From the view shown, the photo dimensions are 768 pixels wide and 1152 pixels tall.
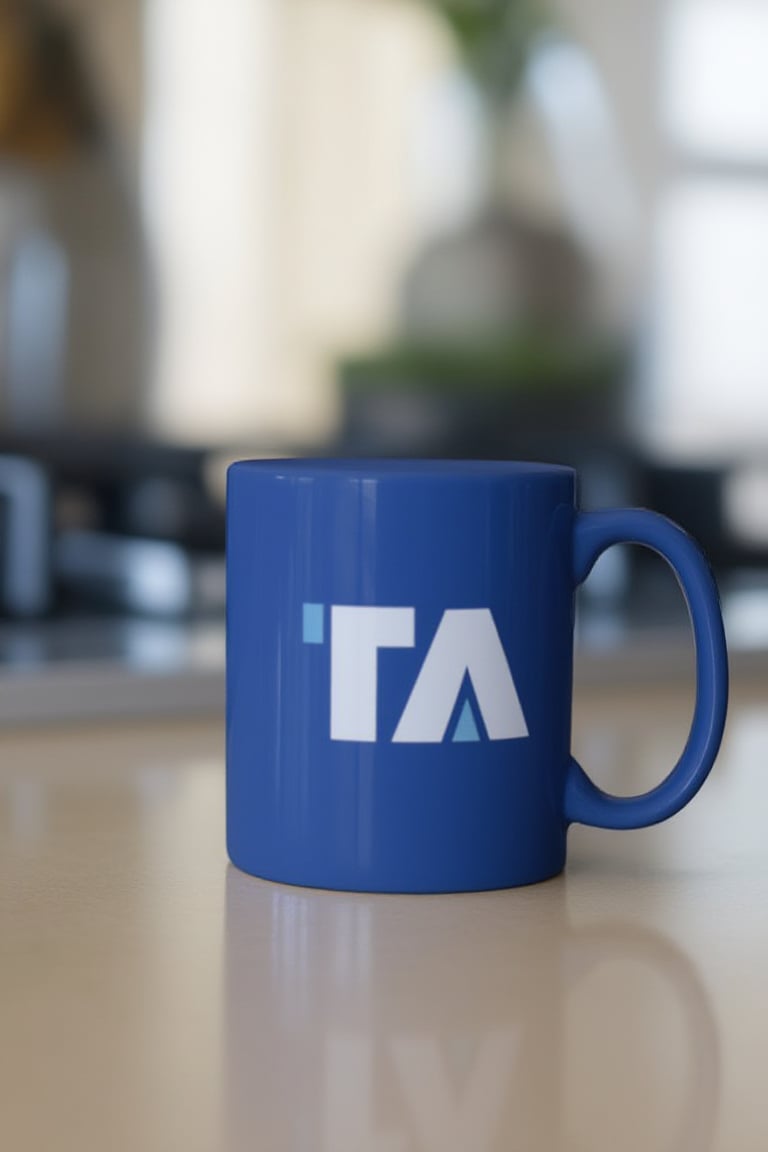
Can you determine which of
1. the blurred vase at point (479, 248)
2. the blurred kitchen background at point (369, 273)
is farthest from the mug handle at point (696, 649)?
the blurred vase at point (479, 248)

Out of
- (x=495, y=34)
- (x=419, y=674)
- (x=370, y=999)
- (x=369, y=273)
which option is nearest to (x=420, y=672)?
(x=419, y=674)

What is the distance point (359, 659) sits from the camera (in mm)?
519

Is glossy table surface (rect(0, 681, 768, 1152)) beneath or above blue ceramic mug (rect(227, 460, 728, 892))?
beneath

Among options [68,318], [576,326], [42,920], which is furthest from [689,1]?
[42,920]

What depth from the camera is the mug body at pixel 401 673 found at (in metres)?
0.52

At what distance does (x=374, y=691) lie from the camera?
20.4 inches

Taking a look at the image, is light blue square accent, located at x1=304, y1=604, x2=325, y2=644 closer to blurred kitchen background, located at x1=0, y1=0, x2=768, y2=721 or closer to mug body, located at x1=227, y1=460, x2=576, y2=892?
mug body, located at x1=227, y1=460, x2=576, y2=892

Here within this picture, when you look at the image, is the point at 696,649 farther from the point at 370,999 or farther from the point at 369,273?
the point at 369,273

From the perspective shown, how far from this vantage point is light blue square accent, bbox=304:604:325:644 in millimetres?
525

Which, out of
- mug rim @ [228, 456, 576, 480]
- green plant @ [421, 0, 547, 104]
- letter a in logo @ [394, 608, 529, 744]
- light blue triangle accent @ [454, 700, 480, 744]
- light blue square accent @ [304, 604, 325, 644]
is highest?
green plant @ [421, 0, 547, 104]

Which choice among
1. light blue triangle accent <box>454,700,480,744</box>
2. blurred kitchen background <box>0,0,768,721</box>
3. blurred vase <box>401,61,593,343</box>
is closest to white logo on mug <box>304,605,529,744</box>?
light blue triangle accent <box>454,700,480,744</box>

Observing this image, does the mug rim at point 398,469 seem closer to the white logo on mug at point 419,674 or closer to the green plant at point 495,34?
the white logo on mug at point 419,674

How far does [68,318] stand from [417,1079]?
0.89 metres

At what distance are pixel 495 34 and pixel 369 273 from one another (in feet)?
0.71
